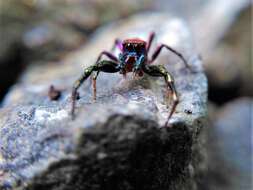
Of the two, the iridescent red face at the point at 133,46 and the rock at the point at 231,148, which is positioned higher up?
the iridescent red face at the point at 133,46

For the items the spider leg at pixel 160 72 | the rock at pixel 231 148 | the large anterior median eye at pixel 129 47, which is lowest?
the rock at pixel 231 148

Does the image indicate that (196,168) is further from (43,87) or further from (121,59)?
(43,87)

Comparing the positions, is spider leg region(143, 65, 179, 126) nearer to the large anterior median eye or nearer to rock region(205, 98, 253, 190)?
the large anterior median eye

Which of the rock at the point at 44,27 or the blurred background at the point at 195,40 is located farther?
the rock at the point at 44,27

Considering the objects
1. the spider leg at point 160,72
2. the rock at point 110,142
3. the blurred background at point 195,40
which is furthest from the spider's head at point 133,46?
the blurred background at point 195,40

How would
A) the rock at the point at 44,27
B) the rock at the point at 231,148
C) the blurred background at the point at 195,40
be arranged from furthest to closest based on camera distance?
1. the rock at the point at 44,27
2. the blurred background at the point at 195,40
3. the rock at the point at 231,148

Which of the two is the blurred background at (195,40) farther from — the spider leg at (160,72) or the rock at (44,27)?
the spider leg at (160,72)

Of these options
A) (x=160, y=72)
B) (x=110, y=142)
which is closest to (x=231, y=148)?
(x=160, y=72)

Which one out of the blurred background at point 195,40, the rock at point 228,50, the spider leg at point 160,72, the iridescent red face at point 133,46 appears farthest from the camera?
the rock at point 228,50
